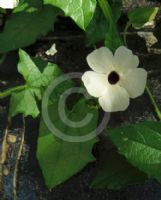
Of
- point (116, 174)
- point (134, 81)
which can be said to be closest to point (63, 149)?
point (116, 174)

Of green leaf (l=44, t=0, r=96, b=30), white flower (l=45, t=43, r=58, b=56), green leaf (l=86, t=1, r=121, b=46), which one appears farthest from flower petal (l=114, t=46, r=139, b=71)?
white flower (l=45, t=43, r=58, b=56)

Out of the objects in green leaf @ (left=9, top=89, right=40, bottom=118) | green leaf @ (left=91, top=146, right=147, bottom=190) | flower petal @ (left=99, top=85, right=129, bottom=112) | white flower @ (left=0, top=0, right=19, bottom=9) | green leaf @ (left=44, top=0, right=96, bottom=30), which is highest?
white flower @ (left=0, top=0, right=19, bottom=9)

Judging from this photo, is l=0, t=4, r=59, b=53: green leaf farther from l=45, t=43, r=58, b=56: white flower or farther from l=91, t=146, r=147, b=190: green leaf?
l=91, t=146, r=147, b=190: green leaf

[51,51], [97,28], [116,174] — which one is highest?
[97,28]

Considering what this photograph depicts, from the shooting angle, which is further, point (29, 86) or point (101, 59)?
point (29, 86)

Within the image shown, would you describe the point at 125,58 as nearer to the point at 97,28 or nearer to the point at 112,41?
the point at 112,41

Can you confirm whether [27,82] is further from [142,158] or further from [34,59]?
[142,158]

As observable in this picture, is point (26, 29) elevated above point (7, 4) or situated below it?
below
